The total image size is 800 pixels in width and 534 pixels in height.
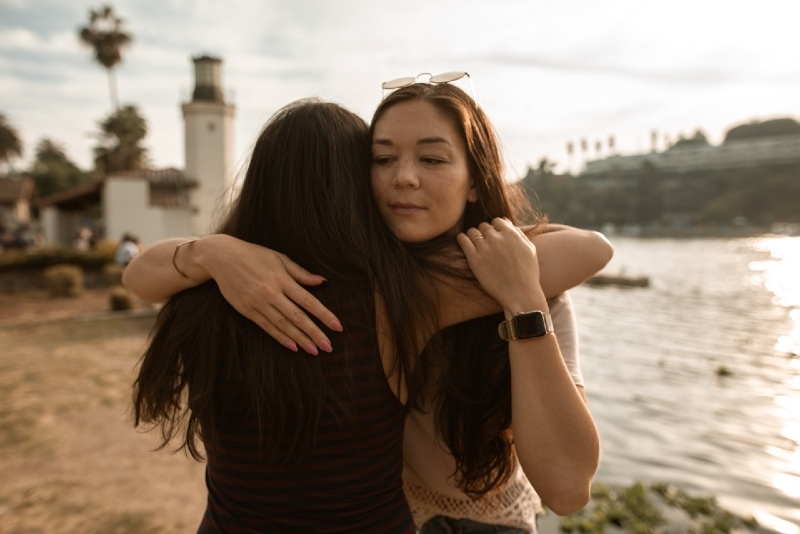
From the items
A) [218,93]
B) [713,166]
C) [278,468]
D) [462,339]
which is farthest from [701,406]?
[713,166]

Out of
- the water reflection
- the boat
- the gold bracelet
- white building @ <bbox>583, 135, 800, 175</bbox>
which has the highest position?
white building @ <bbox>583, 135, 800, 175</bbox>

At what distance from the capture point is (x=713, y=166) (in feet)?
293

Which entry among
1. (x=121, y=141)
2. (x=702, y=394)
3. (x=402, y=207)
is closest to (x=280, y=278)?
(x=402, y=207)

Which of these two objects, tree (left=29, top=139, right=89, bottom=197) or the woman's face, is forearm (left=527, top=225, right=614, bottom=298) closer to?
the woman's face

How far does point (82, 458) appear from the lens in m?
5.18

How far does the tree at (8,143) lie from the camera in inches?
2234

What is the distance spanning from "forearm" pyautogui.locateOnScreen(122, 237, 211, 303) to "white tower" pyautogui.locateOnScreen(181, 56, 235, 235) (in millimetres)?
23341

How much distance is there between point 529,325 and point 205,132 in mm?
25415

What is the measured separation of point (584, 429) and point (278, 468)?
30.3 inches

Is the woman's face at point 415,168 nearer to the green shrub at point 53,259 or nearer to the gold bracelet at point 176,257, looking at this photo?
the gold bracelet at point 176,257

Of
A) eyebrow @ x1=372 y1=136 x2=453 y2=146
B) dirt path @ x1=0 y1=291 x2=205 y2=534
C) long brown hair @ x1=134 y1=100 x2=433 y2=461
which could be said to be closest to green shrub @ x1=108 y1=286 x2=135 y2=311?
dirt path @ x1=0 y1=291 x2=205 y2=534

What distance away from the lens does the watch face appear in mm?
1462

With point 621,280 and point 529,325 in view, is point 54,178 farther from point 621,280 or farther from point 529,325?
point 529,325

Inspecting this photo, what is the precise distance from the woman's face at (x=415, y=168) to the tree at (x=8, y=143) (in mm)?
68862
